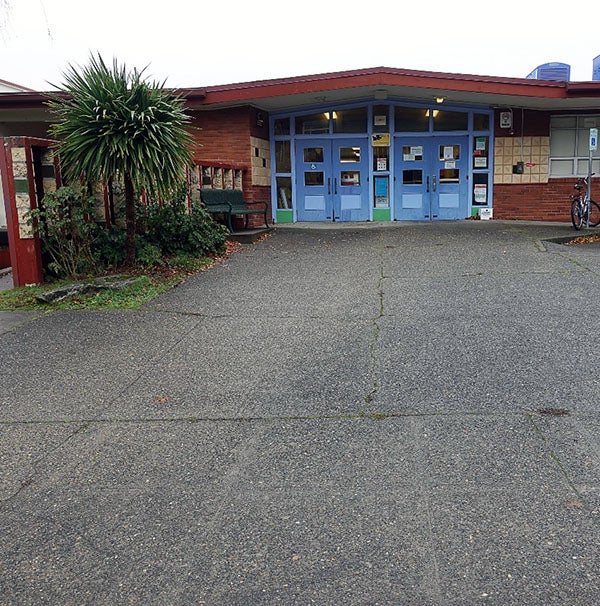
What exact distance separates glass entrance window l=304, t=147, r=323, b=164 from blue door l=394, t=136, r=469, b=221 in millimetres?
1995

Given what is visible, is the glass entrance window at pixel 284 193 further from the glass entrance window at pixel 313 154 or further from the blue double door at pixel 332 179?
the glass entrance window at pixel 313 154

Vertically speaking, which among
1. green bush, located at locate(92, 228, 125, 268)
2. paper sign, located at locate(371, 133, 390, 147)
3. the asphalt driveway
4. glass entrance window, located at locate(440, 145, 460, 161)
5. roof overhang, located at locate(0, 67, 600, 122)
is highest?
roof overhang, located at locate(0, 67, 600, 122)

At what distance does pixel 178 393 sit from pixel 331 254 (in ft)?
23.3

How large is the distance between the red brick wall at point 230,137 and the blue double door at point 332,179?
179cm

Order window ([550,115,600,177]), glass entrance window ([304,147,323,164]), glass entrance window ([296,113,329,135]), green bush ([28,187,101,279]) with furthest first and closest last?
glass entrance window ([304,147,323,164]) < glass entrance window ([296,113,329,135]) < window ([550,115,600,177]) < green bush ([28,187,101,279])

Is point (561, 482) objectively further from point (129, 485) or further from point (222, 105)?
point (222, 105)

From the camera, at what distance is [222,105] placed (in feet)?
50.5

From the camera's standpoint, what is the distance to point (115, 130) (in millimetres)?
8781

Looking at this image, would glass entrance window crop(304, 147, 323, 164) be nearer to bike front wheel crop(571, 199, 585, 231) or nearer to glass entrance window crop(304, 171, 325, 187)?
glass entrance window crop(304, 171, 325, 187)

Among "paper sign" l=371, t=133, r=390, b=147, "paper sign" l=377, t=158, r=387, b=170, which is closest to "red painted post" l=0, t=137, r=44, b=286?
"paper sign" l=371, t=133, r=390, b=147

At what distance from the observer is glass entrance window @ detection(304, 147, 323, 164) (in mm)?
17188

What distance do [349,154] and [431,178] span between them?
88.9 inches

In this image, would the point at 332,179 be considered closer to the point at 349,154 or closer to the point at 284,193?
the point at 349,154

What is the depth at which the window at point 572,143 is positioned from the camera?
55.0 ft
